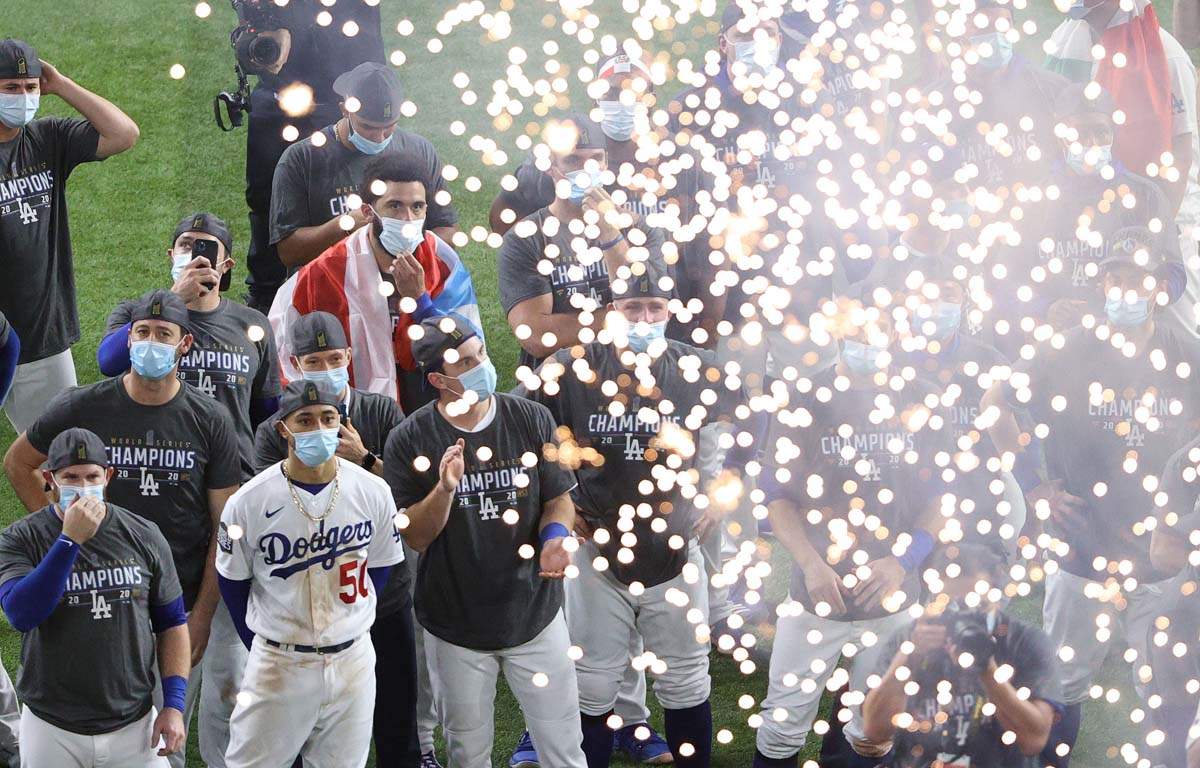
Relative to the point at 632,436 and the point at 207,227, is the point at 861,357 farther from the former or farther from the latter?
the point at 207,227

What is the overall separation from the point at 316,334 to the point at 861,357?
6.61ft

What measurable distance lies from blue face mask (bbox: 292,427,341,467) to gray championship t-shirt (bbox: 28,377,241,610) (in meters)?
0.54

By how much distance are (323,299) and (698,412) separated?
4.97ft

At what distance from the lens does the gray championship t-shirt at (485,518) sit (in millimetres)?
6238

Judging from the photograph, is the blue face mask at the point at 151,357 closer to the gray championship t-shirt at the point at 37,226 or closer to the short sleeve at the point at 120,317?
the short sleeve at the point at 120,317

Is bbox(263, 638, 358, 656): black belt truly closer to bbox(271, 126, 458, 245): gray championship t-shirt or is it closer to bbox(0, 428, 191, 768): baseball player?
bbox(0, 428, 191, 768): baseball player

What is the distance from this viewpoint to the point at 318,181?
714 cm

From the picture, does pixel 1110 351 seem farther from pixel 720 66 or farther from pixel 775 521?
pixel 720 66

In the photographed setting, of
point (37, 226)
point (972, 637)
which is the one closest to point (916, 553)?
point (972, 637)

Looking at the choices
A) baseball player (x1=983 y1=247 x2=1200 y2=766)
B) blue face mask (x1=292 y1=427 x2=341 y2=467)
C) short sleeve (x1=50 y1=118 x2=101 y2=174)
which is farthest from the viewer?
short sleeve (x1=50 y1=118 x2=101 y2=174)

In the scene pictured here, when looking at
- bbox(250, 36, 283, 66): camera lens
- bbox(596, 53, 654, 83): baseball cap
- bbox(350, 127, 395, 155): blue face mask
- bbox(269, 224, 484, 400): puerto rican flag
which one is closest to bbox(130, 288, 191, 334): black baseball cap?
bbox(269, 224, 484, 400): puerto rican flag

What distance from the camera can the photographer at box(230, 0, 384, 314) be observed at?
753 centimetres

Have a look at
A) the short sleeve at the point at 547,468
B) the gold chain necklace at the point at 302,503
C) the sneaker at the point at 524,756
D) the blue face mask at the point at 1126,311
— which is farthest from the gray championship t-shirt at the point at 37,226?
the blue face mask at the point at 1126,311

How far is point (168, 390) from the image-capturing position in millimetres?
6281
